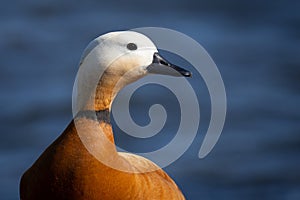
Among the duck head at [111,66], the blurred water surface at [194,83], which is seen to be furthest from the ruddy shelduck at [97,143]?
the blurred water surface at [194,83]

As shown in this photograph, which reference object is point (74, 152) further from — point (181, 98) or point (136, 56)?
point (181, 98)

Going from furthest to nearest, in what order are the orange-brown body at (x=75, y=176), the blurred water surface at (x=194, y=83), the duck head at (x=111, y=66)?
the blurred water surface at (x=194, y=83) < the orange-brown body at (x=75, y=176) < the duck head at (x=111, y=66)

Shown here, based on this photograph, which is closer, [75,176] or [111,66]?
[111,66]

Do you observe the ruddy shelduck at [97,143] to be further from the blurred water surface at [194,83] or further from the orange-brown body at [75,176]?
the blurred water surface at [194,83]

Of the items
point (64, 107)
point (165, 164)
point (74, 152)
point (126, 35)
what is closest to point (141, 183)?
point (74, 152)

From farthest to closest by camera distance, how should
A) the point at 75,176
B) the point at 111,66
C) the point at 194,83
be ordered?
the point at 194,83 → the point at 75,176 → the point at 111,66

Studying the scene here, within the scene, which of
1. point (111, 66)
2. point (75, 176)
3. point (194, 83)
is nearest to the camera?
point (111, 66)

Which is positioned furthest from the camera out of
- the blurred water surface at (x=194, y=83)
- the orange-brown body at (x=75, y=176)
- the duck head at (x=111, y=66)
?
the blurred water surface at (x=194, y=83)

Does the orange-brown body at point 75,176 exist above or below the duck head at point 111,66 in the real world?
below

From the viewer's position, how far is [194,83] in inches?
314

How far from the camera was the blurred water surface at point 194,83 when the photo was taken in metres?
7.25

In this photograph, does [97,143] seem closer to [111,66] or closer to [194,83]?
[111,66]

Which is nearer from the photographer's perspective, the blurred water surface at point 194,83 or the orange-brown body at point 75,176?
the orange-brown body at point 75,176

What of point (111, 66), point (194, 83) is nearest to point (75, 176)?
point (111, 66)
